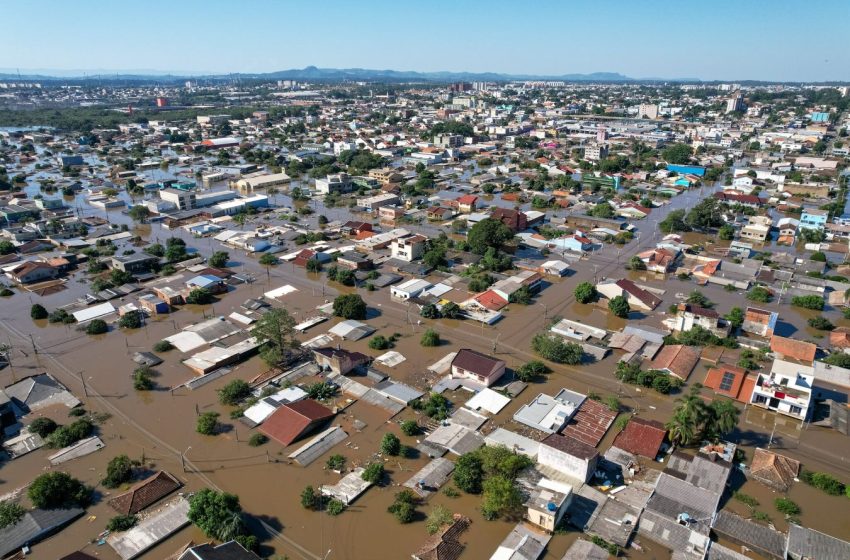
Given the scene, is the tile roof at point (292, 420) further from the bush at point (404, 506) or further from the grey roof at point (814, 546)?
the grey roof at point (814, 546)

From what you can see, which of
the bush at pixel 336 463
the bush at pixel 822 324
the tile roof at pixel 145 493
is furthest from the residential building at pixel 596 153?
the tile roof at pixel 145 493

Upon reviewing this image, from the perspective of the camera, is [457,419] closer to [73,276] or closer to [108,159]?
[73,276]

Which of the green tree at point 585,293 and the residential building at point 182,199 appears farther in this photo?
the residential building at point 182,199

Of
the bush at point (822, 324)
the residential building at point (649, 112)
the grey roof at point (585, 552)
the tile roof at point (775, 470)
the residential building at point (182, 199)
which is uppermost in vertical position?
the residential building at point (649, 112)

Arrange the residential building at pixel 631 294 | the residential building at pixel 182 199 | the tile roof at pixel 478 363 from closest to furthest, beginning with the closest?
the tile roof at pixel 478 363 → the residential building at pixel 631 294 → the residential building at pixel 182 199

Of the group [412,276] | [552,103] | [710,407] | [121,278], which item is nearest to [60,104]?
[552,103]

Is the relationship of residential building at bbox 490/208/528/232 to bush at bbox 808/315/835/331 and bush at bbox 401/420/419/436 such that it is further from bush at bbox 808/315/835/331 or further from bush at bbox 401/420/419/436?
bush at bbox 401/420/419/436
